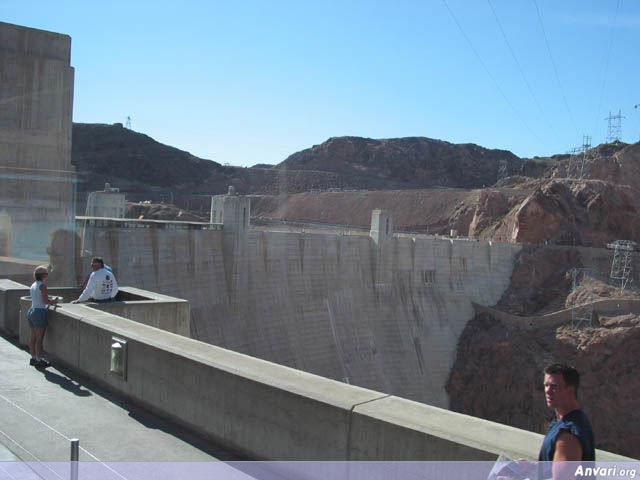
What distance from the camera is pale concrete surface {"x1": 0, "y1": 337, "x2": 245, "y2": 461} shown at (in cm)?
413

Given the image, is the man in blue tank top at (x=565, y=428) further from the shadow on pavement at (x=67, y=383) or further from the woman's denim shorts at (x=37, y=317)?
the woman's denim shorts at (x=37, y=317)

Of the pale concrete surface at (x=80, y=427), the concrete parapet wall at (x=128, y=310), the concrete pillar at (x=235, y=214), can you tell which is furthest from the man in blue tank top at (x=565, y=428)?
the concrete pillar at (x=235, y=214)

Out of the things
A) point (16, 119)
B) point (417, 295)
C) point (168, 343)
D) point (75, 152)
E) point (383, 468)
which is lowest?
point (417, 295)

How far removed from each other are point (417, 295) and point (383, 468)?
27.2 meters

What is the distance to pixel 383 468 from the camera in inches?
131

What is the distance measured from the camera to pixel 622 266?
36531mm

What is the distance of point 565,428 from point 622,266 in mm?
38451

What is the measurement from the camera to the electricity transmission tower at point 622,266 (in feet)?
114

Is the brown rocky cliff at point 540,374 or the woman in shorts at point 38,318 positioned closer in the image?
the woman in shorts at point 38,318

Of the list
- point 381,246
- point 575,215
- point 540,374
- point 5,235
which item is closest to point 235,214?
point 381,246

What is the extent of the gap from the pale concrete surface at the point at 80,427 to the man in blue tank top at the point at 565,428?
91.6 inches

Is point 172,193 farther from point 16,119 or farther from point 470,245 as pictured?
point 16,119

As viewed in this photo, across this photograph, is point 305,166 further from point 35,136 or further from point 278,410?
point 278,410

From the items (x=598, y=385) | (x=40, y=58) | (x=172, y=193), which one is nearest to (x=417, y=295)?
(x=598, y=385)
